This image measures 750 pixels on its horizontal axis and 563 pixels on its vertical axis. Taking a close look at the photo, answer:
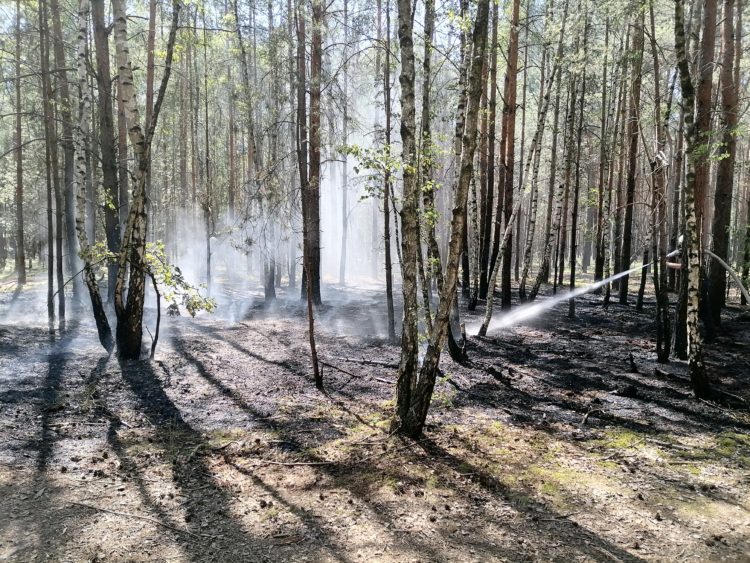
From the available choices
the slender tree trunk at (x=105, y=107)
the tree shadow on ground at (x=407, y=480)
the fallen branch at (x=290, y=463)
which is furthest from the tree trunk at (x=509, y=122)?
the slender tree trunk at (x=105, y=107)

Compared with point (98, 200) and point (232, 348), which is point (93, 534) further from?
point (98, 200)

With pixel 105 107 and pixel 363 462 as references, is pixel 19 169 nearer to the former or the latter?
pixel 105 107

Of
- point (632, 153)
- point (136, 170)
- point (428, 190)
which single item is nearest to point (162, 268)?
point (136, 170)

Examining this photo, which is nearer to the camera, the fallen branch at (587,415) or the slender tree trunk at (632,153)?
the fallen branch at (587,415)

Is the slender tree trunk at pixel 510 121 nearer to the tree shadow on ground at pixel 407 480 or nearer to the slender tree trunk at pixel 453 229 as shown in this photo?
the slender tree trunk at pixel 453 229

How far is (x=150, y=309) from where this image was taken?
1619 cm

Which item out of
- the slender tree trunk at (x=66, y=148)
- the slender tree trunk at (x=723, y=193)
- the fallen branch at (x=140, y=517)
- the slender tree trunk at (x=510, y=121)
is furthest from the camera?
the slender tree trunk at (x=66, y=148)

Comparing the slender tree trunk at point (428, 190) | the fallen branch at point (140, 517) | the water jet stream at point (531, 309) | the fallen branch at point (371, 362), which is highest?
the slender tree trunk at point (428, 190)

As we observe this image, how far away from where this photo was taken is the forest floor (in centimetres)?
380

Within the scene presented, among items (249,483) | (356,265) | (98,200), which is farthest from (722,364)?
(356,265)

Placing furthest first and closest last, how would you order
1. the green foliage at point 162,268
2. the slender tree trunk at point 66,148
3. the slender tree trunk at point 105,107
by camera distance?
the slender tree trunk at point 66,148, the slender tree trunk at point 105,107, the green foliage at point 162,268

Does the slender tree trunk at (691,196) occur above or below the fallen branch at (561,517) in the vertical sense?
above

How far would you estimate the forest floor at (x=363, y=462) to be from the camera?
12.5 ft

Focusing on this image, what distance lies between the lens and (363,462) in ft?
17.1
